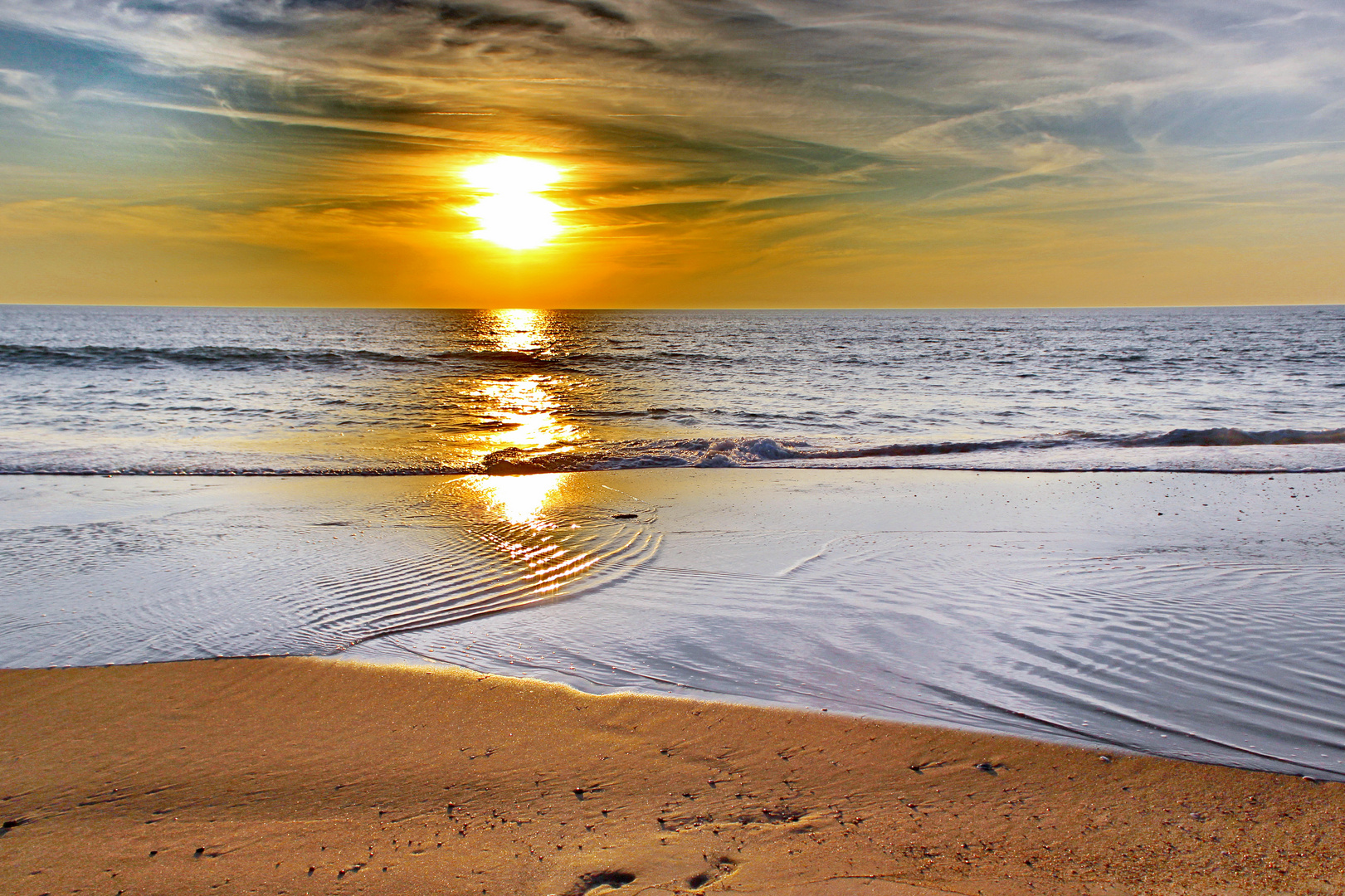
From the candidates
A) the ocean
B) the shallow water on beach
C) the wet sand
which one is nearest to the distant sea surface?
the ocean

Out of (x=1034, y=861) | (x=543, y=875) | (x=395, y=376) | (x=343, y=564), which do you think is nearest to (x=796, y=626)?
(x=1034, y=861)

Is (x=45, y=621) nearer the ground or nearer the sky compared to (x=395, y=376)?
nearer the ground

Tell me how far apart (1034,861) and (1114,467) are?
35.9 ft

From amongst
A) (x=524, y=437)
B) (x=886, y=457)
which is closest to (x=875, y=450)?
(x=886, y=457)

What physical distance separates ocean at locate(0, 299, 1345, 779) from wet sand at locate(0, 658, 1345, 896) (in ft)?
1.24

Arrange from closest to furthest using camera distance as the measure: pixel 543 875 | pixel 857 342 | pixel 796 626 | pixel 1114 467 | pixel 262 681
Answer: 1. pixel 543 875
2. pixel 262 681
3. pixel 796 626
4. pixel 1114 467
5. pixel 857 342

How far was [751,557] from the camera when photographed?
22.9 ft

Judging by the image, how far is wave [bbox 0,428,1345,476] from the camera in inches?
456

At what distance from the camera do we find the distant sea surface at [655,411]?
1288 centimetres

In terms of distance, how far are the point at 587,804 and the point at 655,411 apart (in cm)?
1733

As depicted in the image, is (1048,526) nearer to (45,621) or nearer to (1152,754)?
(1152,754)

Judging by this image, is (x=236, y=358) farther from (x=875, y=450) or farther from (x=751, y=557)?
(x=751, y=557)

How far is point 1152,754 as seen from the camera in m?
3.49

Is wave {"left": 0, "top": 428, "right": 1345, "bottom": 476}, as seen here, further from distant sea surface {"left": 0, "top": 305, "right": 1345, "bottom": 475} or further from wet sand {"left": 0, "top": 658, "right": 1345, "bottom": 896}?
wet sand {"left": 0, "top": 658, "right": 1345, "bottom": 896}
